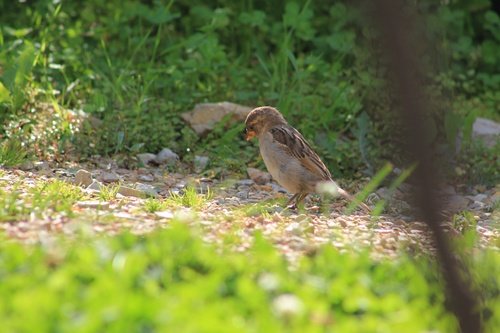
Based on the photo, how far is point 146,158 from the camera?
841 centimetres

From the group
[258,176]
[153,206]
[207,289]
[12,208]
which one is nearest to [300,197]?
[258,176]

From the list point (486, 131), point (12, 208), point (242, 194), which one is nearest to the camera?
point (12, 208)

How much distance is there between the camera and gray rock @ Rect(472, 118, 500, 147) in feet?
30.7

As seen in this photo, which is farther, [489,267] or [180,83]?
[180,83]

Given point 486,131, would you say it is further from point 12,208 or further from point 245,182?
point 12,208

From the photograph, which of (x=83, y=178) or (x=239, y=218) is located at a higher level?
(x=239, y=218)

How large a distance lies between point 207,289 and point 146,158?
4.16 meters

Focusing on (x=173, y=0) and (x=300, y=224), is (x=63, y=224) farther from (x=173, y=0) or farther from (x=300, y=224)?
(x=173, y=0)

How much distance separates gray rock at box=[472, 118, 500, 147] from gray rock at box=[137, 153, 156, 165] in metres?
2.93

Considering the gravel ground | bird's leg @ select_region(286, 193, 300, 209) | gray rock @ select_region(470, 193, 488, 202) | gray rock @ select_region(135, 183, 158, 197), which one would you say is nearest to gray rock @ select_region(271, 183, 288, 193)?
the gravel ground

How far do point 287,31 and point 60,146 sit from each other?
11.2 ft

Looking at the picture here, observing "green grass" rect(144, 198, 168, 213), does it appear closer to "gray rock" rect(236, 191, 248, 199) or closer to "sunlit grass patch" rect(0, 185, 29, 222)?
"sunlit grass patch" rect(0, 185, 29, 222)

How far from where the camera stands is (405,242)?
5.64m

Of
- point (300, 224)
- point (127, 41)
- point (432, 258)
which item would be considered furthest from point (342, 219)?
point (127, 41)
